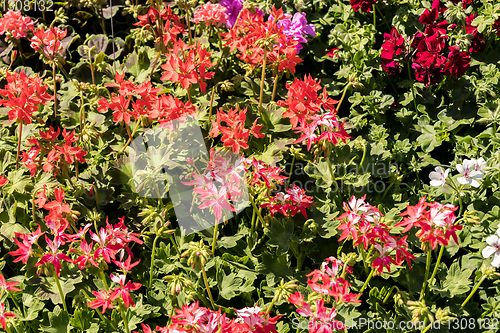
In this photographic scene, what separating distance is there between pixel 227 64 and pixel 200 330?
189 cm

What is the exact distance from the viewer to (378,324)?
178 centimetres

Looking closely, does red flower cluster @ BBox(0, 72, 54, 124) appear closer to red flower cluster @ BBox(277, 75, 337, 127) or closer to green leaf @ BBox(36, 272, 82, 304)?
green leaf @ BBox(36, 272, 82, 304)

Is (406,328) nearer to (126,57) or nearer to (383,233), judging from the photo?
(383,233)

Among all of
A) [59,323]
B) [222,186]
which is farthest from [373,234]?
[59,323]

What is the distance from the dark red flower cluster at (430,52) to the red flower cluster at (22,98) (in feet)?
5.98

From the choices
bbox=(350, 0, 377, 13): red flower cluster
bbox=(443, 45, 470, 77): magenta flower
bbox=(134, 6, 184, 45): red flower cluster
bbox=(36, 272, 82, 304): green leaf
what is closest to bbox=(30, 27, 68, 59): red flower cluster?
bbox=(134, 6, 184, 45): red flower cluster

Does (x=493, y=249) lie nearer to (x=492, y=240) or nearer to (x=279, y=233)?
(x=492, y=240)

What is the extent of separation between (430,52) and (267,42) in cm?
100

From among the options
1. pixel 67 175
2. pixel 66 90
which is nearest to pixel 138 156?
pixel 67 175

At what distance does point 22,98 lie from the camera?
1899 millimetres

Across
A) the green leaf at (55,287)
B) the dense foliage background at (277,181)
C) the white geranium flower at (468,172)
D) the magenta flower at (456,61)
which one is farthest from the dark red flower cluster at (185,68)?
the magenta flower at (456,61)

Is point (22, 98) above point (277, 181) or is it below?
above

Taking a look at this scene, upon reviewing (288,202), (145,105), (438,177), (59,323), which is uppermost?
(145,105)

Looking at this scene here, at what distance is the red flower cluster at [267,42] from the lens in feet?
6.99
